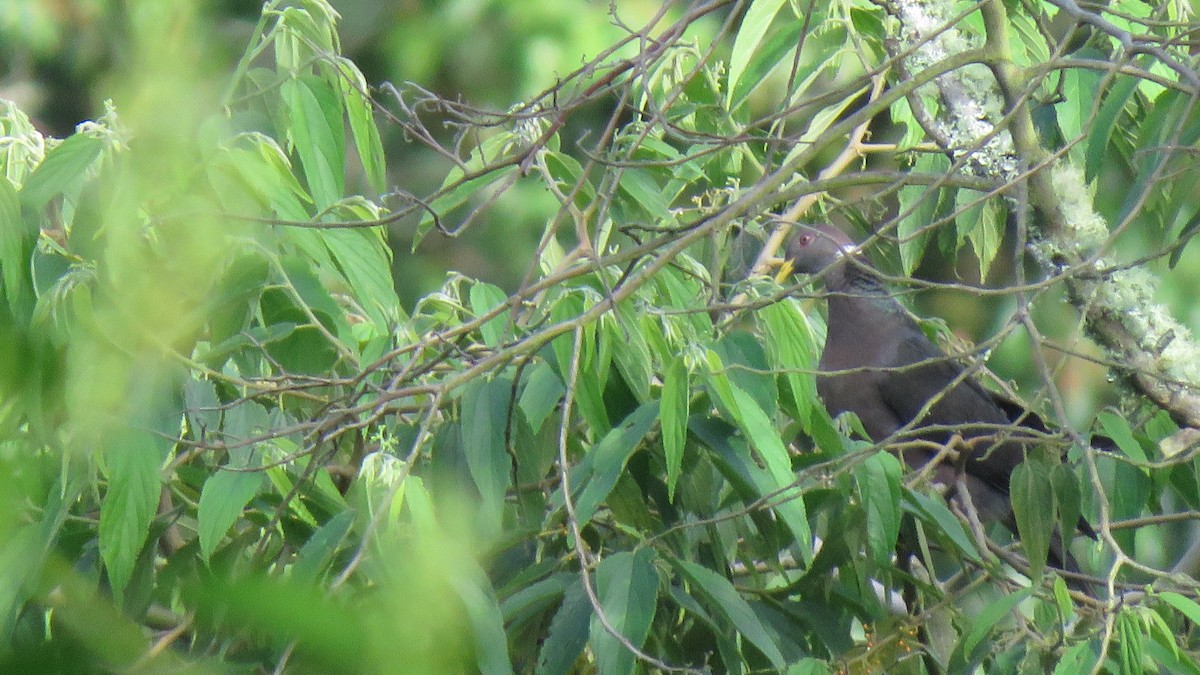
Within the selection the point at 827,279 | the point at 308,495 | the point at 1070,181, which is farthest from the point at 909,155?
the point at 827,279

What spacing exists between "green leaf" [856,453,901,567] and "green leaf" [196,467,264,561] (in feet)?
2.59

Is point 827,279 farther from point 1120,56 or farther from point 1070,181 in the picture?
point 1120,56

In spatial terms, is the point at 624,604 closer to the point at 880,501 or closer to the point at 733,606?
the point at 733,606

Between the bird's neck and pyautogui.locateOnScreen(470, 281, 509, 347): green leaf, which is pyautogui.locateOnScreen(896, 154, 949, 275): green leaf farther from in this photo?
the bird's neck

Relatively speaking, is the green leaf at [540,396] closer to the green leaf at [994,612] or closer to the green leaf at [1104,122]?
the green leaf at [994,612]

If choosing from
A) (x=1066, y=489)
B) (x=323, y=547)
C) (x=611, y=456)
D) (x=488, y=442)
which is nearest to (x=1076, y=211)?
(x=1066, y=489)

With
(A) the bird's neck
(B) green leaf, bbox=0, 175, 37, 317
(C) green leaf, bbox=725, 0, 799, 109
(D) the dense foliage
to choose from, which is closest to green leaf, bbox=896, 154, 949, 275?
(D) the dense foliage

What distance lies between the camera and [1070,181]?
7.04 ft

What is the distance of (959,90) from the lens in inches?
89.4

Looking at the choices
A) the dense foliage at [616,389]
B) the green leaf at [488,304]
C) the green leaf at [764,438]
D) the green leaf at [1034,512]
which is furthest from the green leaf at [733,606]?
the green leaf at [488,304]

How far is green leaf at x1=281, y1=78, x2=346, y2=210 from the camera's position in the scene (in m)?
2.00

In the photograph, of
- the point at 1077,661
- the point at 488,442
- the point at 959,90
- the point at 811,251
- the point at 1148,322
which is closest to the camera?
the point at 1077,661

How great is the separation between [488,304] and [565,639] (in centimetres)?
56

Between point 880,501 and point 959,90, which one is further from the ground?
point 959,90
